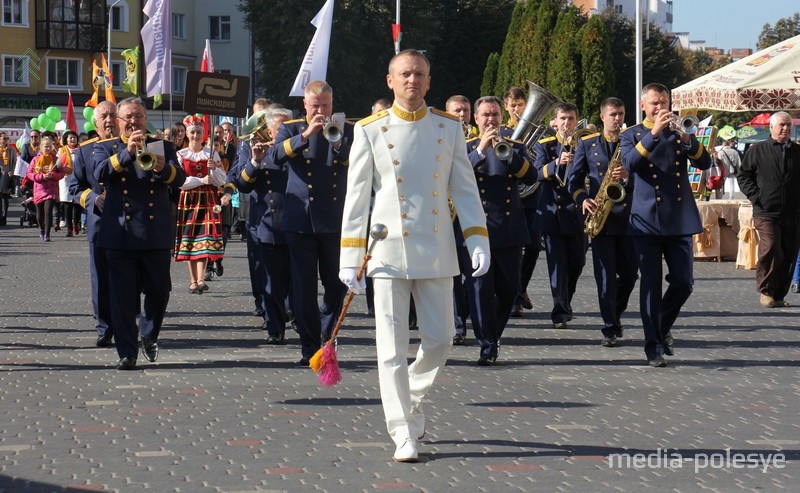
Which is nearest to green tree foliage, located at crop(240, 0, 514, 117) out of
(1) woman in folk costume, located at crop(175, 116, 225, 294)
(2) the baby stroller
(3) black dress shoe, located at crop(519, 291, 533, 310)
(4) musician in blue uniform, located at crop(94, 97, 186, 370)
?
(2) the baby stroller

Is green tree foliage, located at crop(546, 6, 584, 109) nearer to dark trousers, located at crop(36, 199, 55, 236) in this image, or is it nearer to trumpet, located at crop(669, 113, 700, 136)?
dark trousers, located at crop(36, 199, 55, 236)

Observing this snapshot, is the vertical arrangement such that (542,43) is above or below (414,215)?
above

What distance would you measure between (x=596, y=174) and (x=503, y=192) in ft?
4.65

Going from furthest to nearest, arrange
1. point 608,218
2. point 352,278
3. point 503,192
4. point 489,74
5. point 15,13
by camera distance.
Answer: point 15,13 < point 489,74 < point 608,218 < point 503,192 < point 352,278

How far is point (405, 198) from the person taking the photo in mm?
7469

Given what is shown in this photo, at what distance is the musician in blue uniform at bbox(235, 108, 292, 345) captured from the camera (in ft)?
39.3

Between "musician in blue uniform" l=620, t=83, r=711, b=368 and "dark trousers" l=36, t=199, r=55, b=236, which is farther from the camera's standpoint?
"dark trousers" l=36, t=199, r=55, b=236

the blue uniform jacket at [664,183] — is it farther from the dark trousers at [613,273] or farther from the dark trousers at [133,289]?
the dark trousers at [133,289]

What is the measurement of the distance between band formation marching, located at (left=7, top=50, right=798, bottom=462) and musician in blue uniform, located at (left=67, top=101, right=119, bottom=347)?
2cm

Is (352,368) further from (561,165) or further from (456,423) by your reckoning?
(561,165)

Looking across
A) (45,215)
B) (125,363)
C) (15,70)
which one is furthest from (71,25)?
(125,363)

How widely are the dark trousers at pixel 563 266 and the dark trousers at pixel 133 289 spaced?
13.7ft

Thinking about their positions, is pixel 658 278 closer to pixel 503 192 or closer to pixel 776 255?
pixel 503 192

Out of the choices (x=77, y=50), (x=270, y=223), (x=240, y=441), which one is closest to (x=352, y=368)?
(x=270, y=223)
